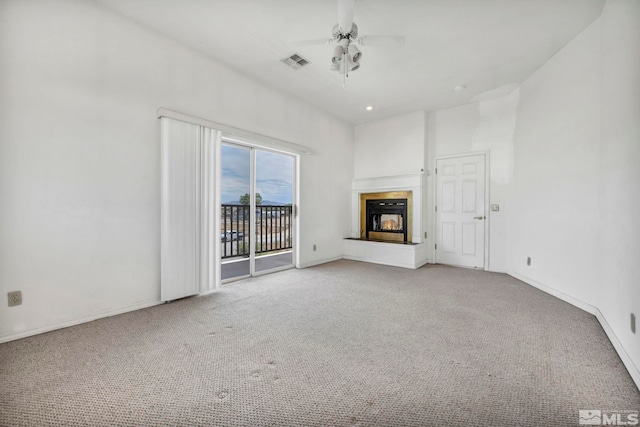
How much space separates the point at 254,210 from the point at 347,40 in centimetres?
251

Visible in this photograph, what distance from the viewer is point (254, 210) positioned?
13.1ft

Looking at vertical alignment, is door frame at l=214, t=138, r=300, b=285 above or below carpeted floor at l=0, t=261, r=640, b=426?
above

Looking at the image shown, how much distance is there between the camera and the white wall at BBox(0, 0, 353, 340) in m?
2.07

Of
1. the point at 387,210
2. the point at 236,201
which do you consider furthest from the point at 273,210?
the point at 387,210

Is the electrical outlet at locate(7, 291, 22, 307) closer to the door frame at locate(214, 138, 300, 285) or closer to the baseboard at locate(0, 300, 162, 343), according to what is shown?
the baseboard at locate(0, 300, 162, 343)

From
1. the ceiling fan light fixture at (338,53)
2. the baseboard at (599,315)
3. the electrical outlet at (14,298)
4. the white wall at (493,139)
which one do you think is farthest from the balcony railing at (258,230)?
the baseboard at (599,315)

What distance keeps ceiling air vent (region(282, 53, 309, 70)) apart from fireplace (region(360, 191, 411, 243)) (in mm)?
2919

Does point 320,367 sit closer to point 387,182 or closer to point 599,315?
point 599,315

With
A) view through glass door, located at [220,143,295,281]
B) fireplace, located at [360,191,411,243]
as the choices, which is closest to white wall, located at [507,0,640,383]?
fireplace, located at [360,191,411,243]

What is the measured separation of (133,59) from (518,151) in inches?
201

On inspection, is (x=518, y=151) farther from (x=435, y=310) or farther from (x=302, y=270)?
(x=302, y=270)

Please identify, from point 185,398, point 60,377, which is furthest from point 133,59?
point 185,398

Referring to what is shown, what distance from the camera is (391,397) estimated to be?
144 cm

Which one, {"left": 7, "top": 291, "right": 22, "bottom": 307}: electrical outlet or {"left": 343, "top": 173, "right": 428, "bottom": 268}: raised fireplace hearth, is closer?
{"left": 7, "top": 291, "right": 22, "bottom": 307}: electrical outlet
